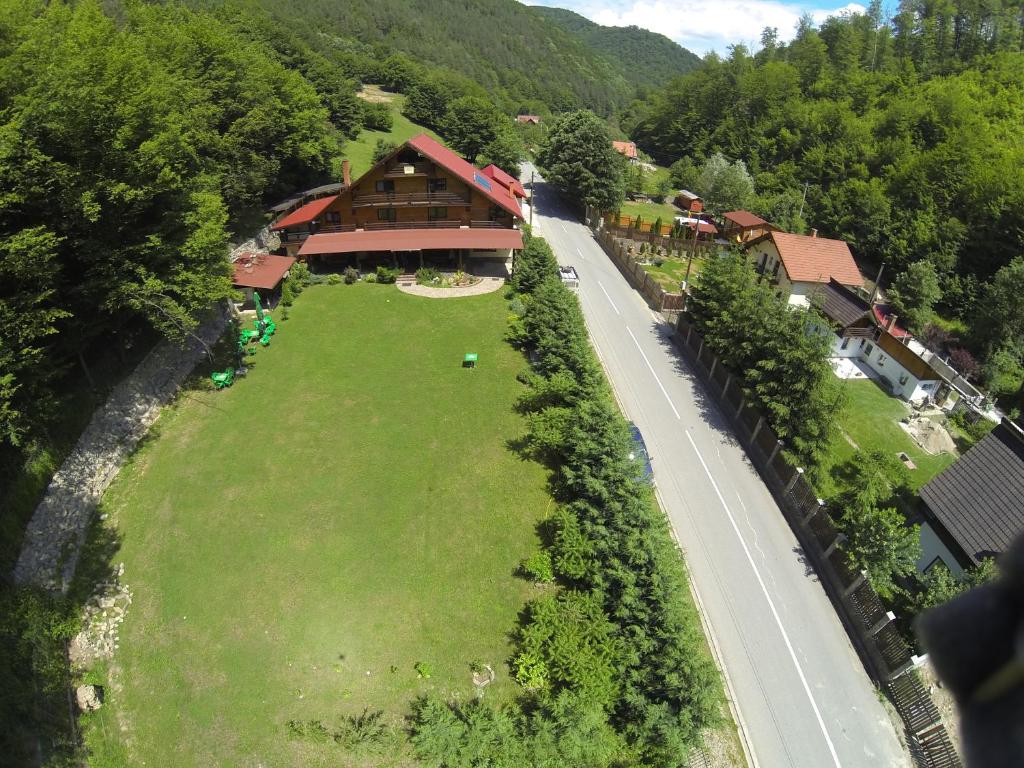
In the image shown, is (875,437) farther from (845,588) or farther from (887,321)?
(887,321)

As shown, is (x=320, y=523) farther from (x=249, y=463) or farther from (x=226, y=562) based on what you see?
(x=249, y=463)

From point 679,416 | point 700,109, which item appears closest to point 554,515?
point 679,416

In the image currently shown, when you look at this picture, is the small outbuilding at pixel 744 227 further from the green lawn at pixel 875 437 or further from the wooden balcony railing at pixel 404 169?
the wooden balcony railing at pixel 404 169

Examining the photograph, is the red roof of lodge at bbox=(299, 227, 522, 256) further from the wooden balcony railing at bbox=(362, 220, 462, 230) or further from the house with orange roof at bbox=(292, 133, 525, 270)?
the wooden balcony railing at bbox=(362, 220, 462, 230)

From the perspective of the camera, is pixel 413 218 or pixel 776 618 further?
pixel 413 218

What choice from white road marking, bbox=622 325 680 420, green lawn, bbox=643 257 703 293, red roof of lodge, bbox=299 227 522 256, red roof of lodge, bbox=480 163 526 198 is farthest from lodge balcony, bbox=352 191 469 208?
white road marking, bbox=622 325 680 420

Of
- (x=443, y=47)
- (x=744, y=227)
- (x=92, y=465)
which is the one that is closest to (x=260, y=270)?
(x=92, y=465)

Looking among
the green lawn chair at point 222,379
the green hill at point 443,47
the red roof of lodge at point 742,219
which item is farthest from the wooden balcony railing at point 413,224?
the green hill at point 443,47
